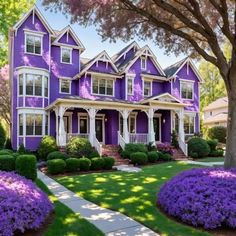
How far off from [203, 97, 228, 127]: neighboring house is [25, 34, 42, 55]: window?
31700 millimetres

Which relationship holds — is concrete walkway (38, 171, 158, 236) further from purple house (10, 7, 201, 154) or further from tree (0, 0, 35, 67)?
tree (0, 0, 35, 67)

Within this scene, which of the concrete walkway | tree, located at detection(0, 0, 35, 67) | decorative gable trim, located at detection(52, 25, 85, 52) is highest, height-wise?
tree, located at detection(0, 0, 35, 67)

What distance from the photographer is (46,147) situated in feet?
68.5

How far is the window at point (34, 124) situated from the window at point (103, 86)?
5174mm

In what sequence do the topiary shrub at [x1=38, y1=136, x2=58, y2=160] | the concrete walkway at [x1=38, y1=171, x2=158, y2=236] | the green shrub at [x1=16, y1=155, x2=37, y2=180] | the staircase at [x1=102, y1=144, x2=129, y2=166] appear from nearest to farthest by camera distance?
→ the concrete walkway at [x1=38, y1=171, x2=158, y2=236] < the green shrub at [x1=16, y1=155, x2=37, y2=180] < the staircase at [x1=102, y1=144, x2=129, y2=166] < the topiary shrub at [x1=38, y1=136, x2=58, y2=160]

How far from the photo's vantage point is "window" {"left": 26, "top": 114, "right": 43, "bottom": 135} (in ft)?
74.8

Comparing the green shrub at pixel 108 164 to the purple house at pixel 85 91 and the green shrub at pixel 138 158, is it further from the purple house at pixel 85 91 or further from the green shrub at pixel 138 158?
the purple house at pixel 85 91

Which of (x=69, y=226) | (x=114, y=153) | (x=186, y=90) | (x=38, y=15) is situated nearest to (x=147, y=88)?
(x=186, y=90)

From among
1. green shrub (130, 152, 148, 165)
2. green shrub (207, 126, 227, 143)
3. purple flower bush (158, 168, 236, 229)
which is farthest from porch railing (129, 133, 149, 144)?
purple flower bush (158, 168, 236, 229)

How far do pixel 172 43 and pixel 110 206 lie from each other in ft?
25.8

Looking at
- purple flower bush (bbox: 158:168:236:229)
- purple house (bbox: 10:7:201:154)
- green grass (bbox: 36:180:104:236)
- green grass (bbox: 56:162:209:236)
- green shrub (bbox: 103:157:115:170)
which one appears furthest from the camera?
purple house (bbox: 10:7:201:154)

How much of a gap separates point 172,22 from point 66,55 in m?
15.0

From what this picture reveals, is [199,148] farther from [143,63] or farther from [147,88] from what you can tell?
[143,63]

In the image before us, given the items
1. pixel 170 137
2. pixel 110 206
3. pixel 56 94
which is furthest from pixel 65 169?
pixel 170 137
